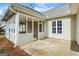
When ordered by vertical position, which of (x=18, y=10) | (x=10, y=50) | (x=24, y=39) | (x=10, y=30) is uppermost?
(x=18, y=10)

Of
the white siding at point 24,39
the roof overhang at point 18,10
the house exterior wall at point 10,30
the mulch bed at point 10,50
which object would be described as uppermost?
the roof overhang at point 18,10

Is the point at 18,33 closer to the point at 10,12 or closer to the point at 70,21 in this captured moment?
the point at 10,12

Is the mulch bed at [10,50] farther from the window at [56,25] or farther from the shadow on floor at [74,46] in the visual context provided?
the window at [56,25]

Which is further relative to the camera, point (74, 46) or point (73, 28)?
point (73, 28)

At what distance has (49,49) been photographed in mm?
4152

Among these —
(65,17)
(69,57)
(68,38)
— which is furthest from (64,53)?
(65,17)

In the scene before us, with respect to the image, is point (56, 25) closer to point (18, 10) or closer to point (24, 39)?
point (24, 39)

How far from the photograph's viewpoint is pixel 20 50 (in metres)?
3.99

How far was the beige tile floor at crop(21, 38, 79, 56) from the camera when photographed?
402 cm

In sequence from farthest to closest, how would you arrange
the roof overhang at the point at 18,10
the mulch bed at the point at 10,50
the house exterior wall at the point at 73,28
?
1. the house exterior wall at the point at 73,28
2. the roof overhang at the point at 18,10
3. the mulch bed at the point at 10,50

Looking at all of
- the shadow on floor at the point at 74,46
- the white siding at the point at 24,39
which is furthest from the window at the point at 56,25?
the white siding at the point at 24,39

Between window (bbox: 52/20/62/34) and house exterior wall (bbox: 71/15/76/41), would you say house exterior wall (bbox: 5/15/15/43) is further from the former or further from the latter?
house exterior wall (bbox: 71/15/76/41)

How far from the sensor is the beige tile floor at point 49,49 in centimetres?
402

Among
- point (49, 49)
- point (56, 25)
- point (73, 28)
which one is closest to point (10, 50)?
point (49, 49)
